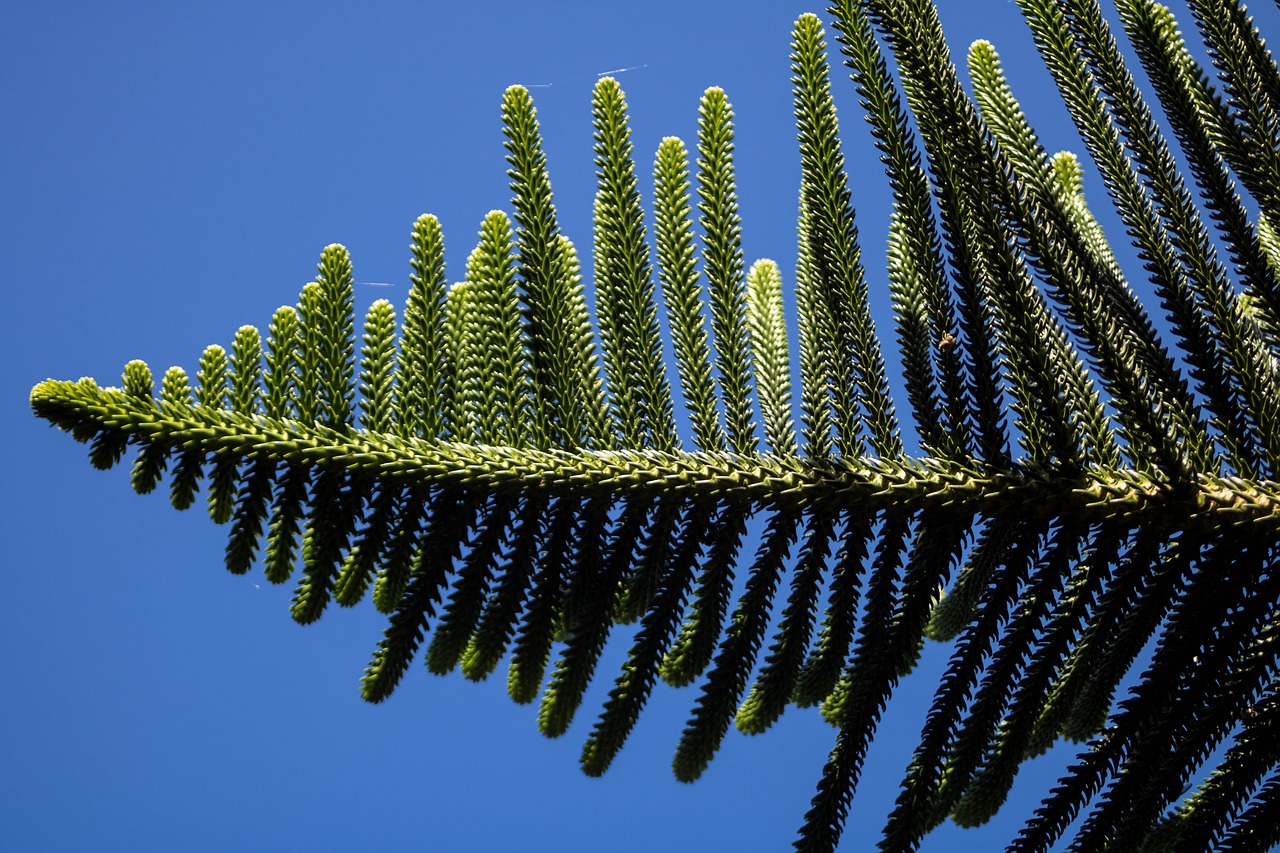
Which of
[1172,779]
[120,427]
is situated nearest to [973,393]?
[1172,779]

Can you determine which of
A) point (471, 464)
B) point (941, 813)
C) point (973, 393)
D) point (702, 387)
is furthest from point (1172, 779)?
point (471, 464)

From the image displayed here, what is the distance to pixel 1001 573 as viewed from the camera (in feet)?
4.82

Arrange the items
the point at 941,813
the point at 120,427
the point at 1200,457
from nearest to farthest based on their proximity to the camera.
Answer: the point at 120,427, the point at 1200,457, the point at 941,813

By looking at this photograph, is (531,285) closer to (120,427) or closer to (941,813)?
(120,427)

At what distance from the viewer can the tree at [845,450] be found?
1383 millimetres

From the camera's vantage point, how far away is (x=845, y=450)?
56.9 inches

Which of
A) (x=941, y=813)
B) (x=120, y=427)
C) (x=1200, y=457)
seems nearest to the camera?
(x=120, y=427)

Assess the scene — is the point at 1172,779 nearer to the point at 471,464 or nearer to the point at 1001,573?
the point at 1001,573

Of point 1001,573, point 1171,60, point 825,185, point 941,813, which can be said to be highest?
point 1171,60

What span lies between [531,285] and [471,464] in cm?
30

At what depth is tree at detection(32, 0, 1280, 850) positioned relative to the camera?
138cm

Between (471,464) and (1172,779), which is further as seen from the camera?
(1172,779)

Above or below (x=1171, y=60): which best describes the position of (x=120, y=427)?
below

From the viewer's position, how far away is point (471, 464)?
1.36 m
